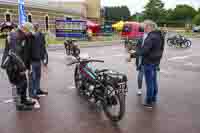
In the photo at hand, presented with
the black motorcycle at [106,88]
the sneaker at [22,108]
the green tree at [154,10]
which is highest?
the green tree at [154,10]

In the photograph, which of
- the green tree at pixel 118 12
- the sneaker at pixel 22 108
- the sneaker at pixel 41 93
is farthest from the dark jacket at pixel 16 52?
the green tree at pixel 118 12

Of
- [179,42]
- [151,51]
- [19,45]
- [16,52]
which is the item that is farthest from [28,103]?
[179,42]

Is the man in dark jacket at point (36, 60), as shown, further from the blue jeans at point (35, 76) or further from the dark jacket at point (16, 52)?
the dark jacket at point (16, 52)

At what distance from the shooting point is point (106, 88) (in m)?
4.83

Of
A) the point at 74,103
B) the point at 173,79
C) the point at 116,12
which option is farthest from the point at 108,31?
the point at 116,12

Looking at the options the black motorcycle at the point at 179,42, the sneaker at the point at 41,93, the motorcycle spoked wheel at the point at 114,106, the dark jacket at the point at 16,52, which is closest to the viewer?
the motorcycle spoked wheel at the point at 114,106

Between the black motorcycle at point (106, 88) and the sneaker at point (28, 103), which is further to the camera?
the sneaker at point (28, 103)

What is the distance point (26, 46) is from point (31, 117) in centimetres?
137

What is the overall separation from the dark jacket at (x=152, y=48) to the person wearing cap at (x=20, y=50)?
86.8 inches

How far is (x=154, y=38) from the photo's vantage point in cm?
500

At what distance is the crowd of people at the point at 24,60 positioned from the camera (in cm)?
481

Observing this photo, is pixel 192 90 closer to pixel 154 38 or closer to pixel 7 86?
pixel 154 38

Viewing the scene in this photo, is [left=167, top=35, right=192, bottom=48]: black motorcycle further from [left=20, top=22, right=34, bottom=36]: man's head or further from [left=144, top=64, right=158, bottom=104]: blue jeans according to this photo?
[left=20, top=22, right=34, bottom=36]: man's head

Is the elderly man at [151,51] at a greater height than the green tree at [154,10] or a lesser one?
lesser
